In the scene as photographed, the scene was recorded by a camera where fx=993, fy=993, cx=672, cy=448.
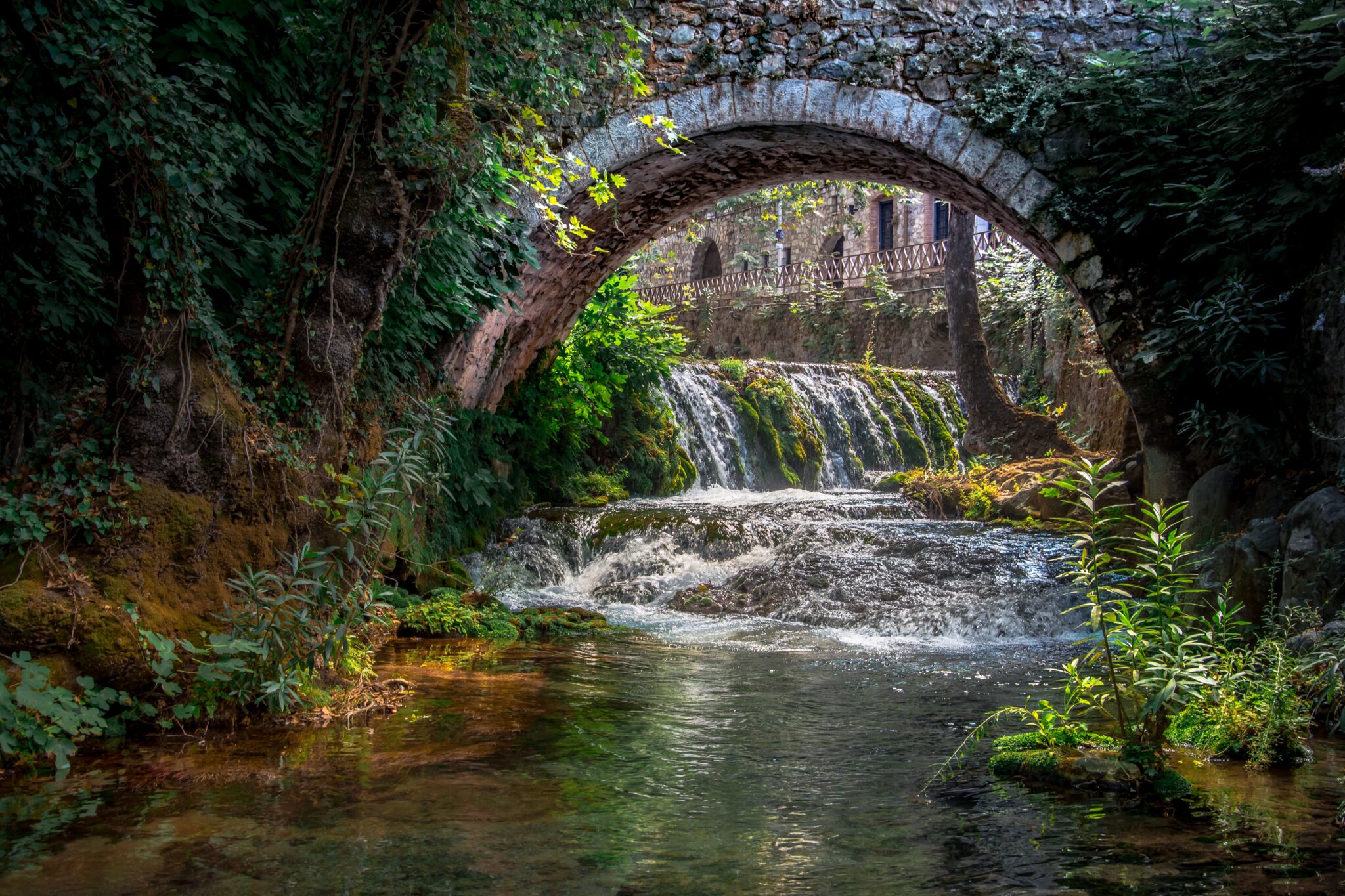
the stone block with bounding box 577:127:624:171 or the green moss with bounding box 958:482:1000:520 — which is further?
the green moss with bounding box 958:482:1000:520

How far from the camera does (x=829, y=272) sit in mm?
21016

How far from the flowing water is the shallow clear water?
1 cm

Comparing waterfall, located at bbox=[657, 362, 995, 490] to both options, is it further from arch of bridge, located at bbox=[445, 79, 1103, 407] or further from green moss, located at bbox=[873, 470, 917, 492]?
arch of bridge, located at bbox=[445, 79, 1103, 407]

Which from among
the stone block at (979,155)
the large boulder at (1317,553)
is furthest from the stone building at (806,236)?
the large boulder at (1317,553)

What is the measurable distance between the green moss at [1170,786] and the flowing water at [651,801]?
0.16ft

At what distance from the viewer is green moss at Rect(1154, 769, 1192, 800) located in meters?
2.94

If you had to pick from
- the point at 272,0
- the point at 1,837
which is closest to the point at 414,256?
the point at 272,0

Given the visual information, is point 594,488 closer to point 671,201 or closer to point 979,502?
point 671,201

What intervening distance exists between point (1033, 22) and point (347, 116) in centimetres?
493

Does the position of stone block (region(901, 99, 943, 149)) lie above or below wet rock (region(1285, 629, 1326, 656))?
above

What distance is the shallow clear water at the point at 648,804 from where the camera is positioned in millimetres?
2320

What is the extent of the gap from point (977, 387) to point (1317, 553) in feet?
22.4

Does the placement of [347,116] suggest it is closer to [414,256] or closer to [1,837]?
[414,256]

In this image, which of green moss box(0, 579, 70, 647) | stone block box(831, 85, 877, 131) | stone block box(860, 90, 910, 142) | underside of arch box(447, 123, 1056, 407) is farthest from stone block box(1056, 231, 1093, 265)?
green moss box(0, 579, 70, 647)
